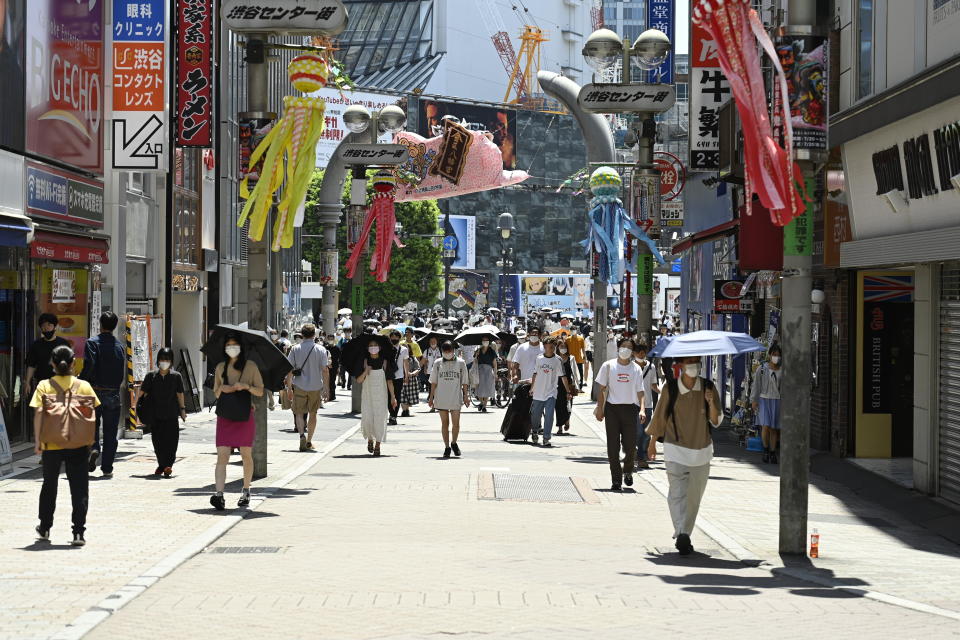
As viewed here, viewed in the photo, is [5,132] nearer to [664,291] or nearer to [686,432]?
[686,432]

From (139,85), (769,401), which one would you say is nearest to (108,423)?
(139,85)

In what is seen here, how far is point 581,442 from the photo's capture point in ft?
82.8

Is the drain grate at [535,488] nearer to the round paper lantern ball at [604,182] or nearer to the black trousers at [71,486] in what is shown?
the black trousers at [71,486]

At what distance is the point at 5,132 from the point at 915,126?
10769mm

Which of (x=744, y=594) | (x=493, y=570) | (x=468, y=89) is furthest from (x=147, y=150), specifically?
(x=468, y=89)

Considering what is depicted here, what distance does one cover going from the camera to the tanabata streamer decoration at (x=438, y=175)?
37781 mm

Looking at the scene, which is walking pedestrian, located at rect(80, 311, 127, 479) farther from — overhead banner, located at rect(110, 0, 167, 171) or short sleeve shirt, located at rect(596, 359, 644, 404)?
short sleeve shirt, located at rect(596, 359, 644, 404)

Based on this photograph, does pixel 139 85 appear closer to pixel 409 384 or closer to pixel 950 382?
pixel 409 384

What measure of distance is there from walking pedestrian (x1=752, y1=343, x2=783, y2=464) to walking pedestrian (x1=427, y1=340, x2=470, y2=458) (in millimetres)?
4347

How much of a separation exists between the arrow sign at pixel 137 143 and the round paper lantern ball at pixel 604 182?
8609mm

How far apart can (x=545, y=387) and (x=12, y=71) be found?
32.5ft

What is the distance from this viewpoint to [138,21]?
22688 millimetres

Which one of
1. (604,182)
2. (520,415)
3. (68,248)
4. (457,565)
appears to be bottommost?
(457,565)

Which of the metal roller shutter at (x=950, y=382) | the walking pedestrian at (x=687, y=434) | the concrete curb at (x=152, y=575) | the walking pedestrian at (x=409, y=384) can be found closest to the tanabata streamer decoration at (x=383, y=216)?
the walking pedestrian at (x=409, y=384)
